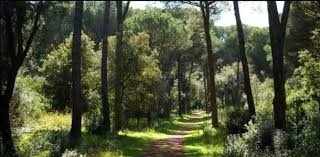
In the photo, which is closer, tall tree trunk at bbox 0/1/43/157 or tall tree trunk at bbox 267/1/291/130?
tall tree trunk at bbox 0/1/43/157

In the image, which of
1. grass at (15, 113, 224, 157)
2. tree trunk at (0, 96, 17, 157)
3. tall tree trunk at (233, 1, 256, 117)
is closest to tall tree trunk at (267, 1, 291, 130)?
grass at (15, 113, 224, 157)

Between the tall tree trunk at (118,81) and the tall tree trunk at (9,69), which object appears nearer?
the tall tree trunk at (9,69)

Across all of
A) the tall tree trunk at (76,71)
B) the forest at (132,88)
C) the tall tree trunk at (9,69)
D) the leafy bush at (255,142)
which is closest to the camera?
the tall tree trunk at (9,69)

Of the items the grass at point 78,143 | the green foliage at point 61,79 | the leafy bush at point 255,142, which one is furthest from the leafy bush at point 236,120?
the green foliage at point 61,79

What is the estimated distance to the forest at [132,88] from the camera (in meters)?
14.5

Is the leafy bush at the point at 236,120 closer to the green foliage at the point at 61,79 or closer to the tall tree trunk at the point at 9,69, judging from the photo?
the green foliage at the point at 61,79

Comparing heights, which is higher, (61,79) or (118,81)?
(61,79)

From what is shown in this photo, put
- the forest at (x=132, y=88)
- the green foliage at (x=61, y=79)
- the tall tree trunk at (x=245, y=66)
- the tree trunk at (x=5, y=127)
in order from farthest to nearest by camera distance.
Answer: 1. the green foliage at (x=61, y=79)
2. the tall tree trunk at (x=245, y=66)
3. the forest at (x=132, y=88)
4. the tree trunk at (x=5, y=127)

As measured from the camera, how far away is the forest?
14.5 meters

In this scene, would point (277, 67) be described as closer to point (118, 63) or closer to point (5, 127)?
point (5, 127)

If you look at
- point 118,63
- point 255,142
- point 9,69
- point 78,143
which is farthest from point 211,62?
point 9,69

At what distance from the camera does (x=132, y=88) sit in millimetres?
36281

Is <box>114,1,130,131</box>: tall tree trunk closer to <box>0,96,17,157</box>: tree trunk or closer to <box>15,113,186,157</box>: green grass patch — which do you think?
<box>15,113,186,157</box>: green grass patch

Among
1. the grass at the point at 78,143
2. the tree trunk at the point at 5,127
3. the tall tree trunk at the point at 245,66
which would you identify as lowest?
the grass at the point at 78,143
